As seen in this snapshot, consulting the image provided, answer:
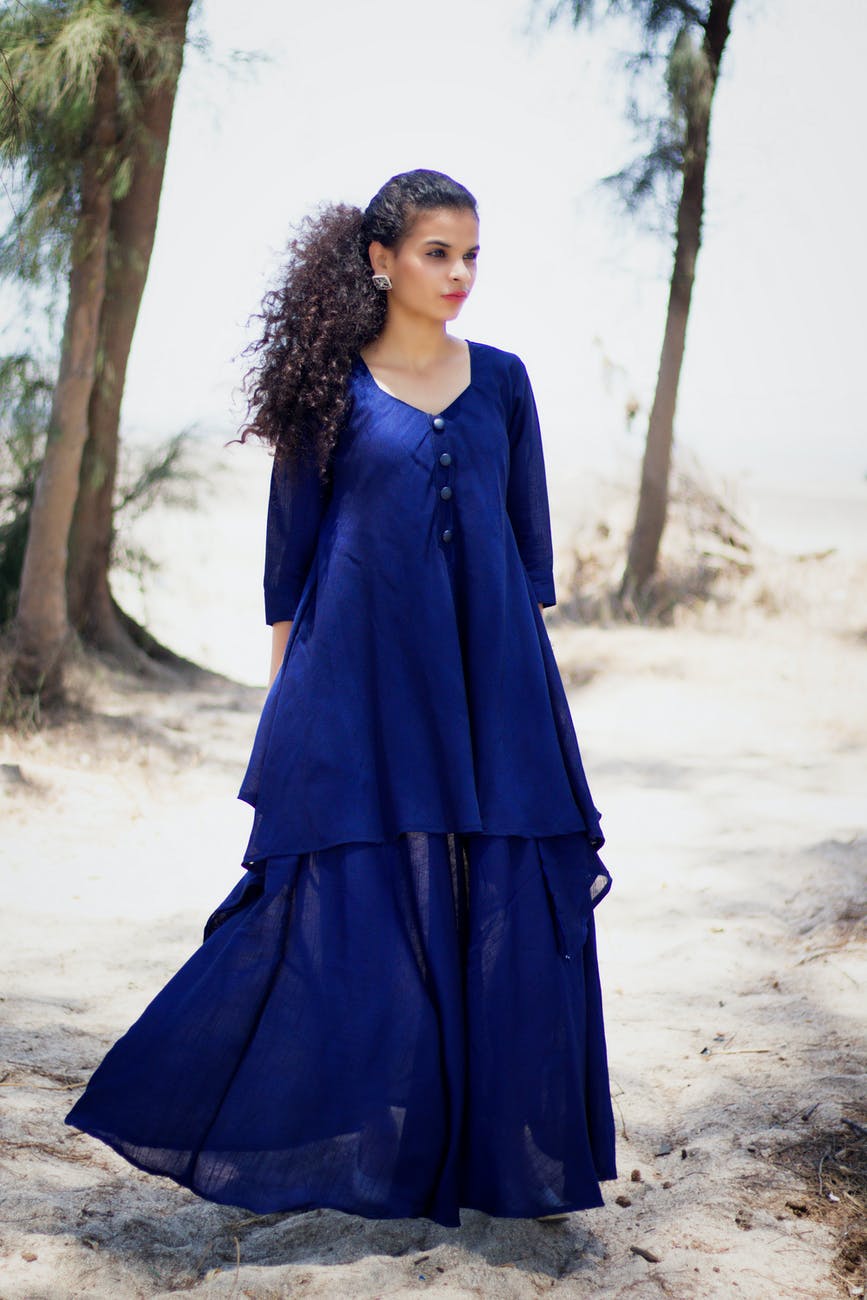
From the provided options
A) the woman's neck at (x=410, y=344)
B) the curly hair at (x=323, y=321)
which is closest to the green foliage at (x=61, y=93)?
the curly hair at (x=323, y=321)

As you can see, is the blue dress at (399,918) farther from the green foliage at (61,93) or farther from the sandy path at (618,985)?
the green foliage at (61,93)

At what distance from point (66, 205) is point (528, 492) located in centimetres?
447

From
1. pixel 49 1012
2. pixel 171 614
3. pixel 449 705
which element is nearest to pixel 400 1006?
pixel 449 705

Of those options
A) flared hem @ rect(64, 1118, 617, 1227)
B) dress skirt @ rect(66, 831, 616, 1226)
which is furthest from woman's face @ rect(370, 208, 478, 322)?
flared hem @ rect(64, 1118, 617, 1227)

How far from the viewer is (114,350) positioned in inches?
275

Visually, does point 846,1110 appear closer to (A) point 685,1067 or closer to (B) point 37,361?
(A) point 685,1067

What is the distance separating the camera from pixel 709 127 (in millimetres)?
9148

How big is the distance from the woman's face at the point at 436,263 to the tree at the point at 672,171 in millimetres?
7322

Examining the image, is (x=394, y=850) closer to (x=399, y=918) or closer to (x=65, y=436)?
(x=399, y=918)

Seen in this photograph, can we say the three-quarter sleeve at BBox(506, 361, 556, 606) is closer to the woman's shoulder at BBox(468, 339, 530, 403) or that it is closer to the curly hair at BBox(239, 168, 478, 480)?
the woman's shoulder at BBox(468, 339, 530, 403)

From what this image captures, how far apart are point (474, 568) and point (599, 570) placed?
8242mm

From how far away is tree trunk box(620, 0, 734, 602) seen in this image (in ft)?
29.9

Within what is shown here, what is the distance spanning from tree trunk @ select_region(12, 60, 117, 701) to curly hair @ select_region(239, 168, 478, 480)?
13.4ft

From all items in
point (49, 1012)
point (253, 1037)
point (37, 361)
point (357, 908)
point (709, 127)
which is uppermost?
point (709, 127)
